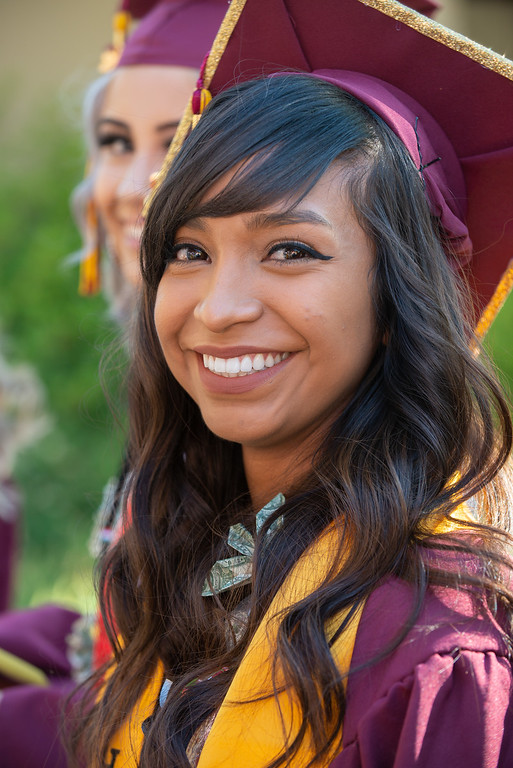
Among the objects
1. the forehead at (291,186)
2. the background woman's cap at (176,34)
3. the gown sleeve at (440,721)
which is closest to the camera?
the gown sleeve at (440,721)

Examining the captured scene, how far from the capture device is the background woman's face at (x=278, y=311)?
1540mm

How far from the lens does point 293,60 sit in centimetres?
179

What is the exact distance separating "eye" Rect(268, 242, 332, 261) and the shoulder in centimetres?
59

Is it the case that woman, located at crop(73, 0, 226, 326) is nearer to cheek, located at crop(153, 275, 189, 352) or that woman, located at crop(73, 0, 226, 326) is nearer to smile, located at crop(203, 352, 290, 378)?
cheek, located at crop(153, 275, 189, 352)

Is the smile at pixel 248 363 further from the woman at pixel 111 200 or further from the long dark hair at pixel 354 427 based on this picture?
the woman at pixel 111 200

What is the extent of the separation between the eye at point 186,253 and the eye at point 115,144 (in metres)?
1.66

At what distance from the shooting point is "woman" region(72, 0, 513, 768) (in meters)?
1.37

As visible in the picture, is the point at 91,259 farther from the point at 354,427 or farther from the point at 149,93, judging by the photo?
the point at 354,427

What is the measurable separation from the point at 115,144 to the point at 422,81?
5.92ft

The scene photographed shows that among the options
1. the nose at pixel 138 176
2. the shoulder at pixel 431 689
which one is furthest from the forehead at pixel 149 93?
the shoulder at pixel 431 689

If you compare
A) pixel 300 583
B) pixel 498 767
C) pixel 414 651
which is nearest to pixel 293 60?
pixel 300 583

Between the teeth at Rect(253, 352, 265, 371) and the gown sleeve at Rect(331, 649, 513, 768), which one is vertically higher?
the teeth at Rect(253, 352, 265, 371)

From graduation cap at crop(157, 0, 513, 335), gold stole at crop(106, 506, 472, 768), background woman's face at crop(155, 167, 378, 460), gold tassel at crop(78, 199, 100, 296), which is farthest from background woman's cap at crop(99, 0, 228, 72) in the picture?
gold stole at crop(106, 506, 472, 768)

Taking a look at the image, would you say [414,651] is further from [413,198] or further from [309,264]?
[413,198]
